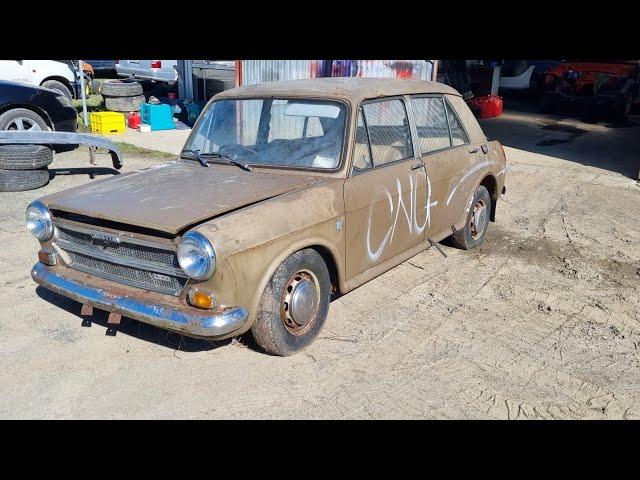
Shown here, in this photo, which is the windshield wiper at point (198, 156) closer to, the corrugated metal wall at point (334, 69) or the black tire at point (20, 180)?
the black tire at point (20, 180)

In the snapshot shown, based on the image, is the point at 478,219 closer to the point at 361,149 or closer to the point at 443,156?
the point at 443,156

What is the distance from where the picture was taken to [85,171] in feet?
30.5

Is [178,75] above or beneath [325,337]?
above

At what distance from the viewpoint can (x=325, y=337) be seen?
14.0 feet

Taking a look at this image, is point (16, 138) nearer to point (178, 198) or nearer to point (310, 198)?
point (178, 198)

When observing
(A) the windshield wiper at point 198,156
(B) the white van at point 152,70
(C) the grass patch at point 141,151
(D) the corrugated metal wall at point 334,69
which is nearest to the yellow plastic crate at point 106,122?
(C) the grass patch at point 141,151

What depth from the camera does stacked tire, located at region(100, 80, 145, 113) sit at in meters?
14.3

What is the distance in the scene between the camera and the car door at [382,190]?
4.30m

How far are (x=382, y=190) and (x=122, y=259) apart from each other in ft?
6.48

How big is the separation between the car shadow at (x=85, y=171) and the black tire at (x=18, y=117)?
98 centimetres

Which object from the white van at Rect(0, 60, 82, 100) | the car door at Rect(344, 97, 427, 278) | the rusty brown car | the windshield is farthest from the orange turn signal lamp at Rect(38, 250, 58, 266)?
the white van at Rect(0, 60, 82, 100)

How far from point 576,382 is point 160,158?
330 inches
